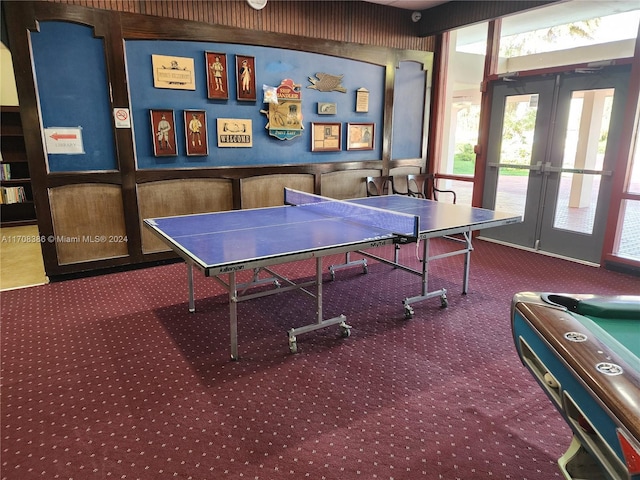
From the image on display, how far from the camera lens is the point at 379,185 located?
6.28 m

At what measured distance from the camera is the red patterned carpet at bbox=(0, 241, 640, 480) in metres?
1.95

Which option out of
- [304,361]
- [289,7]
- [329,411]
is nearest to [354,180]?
[289,7]

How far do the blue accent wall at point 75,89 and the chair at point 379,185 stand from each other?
3.29 metres

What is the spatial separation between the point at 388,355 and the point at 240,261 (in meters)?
1.26

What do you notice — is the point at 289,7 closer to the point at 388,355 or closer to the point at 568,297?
the point at 388,355

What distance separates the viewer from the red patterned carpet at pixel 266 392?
195 centimetres

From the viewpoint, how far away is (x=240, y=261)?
7.54 feet

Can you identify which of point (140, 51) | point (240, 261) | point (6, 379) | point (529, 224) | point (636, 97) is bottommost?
point (6, 379)

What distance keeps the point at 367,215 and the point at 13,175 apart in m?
6.70

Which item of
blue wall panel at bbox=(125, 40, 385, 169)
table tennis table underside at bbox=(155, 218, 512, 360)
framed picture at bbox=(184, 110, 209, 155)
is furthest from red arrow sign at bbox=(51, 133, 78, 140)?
table tennis table underside at bbox=(155, 218, 512, 360)

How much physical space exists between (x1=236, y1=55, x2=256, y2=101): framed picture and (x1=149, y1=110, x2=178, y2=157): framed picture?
2.84ft

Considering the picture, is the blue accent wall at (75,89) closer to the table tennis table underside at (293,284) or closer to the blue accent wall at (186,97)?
the blue accent wall at (186,97)

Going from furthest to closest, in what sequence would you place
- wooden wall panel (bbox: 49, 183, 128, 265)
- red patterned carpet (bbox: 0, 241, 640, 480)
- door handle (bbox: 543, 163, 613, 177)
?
door handle (bbox: 543, 163, 613, 177)
wooden wall panel (bbox: 49, 183, 128, 265)
red patterned carpet (bbox: 0, 241, 640, 480)

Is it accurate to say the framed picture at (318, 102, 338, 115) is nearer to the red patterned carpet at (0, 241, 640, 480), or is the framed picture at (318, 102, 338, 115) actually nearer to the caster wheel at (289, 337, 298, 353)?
the red patterned carpet at (0, 241, 640, 480)
